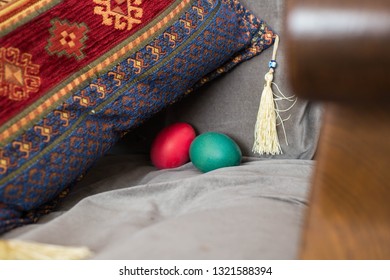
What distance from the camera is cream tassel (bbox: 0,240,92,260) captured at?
611 millimetres

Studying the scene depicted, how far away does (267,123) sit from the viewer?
3.20ft

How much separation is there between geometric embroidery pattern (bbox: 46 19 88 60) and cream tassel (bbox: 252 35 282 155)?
0.41 metres

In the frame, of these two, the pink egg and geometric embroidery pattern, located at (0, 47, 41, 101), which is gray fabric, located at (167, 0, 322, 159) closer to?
the pink egg

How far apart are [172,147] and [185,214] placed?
331 millimetres

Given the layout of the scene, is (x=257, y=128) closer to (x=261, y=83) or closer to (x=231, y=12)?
(x=261, y=83)

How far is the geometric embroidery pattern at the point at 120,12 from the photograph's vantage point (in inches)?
31.7

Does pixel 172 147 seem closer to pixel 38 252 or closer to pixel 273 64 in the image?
pixel 273 64

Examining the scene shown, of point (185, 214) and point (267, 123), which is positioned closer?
point (185, 214)

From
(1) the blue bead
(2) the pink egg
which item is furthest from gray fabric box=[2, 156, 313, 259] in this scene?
(1) the blue bead

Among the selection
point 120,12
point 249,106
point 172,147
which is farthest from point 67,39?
point 249,106

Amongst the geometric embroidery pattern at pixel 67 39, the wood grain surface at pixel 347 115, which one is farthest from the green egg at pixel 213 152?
the wood grain surface at pixel 347 115

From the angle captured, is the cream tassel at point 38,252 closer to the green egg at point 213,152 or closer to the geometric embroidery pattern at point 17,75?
the geometric embroidery pattern at point 17,75

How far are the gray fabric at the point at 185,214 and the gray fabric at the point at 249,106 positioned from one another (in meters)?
0.06

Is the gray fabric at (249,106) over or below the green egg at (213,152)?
over
